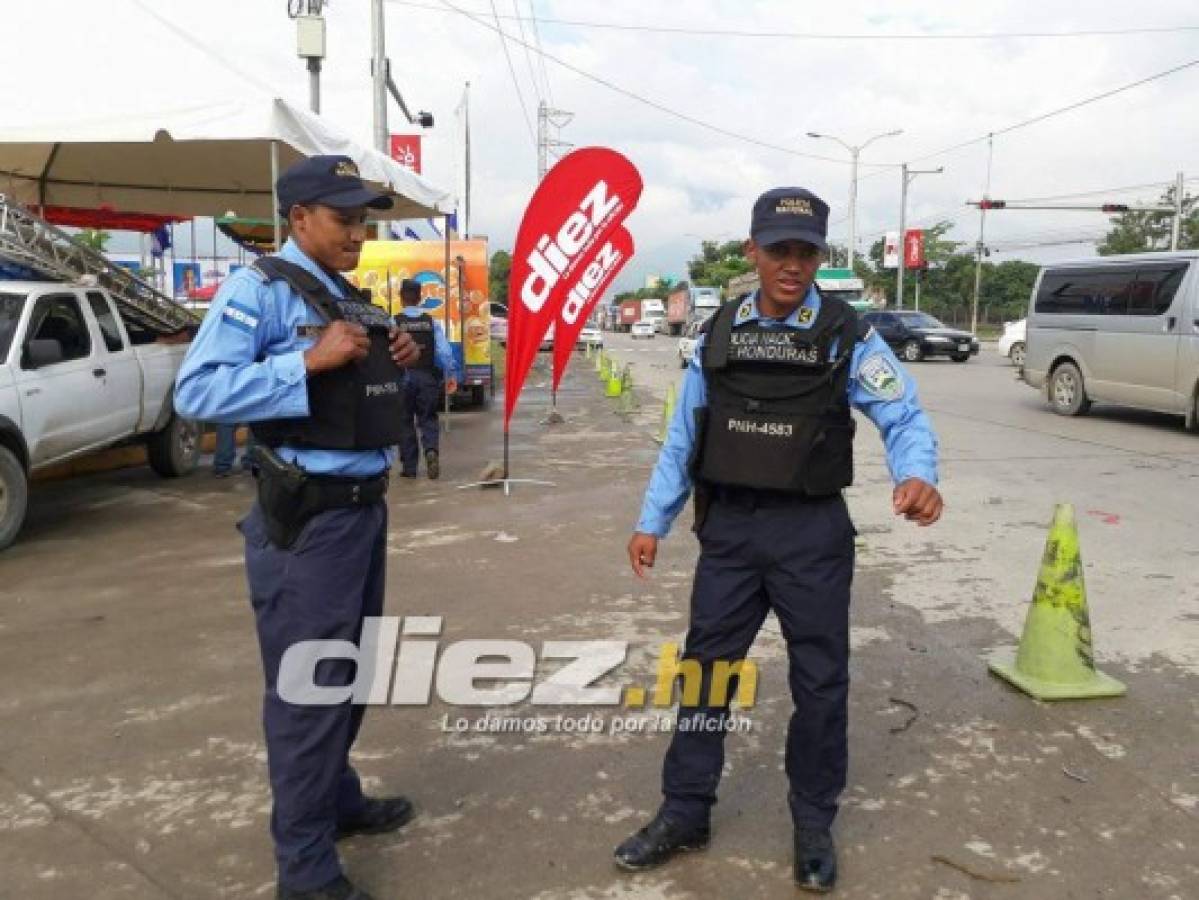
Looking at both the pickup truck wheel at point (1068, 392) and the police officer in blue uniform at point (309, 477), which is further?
the pickup truck wheel at point (1068, 392)

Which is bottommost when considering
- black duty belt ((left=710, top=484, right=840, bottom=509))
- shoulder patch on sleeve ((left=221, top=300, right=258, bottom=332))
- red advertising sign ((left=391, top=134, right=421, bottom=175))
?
black duty belt ((left=710, top=484, right=840, bottom=509))

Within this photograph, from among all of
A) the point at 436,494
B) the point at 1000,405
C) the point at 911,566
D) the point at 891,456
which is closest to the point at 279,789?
the point at 891,456

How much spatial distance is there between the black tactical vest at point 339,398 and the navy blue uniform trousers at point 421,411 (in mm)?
6050

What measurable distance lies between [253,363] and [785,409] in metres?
1.36

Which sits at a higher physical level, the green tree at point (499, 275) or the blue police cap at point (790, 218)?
the green tree at point (499, 275)

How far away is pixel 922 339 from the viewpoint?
2525cm

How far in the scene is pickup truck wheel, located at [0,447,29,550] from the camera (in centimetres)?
612

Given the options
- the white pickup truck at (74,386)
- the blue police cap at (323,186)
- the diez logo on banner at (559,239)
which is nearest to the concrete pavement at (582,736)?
the white pickup truck at (74,386)

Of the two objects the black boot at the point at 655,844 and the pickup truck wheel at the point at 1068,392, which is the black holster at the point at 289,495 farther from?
the pickup truck wheel at the point at 1068,392

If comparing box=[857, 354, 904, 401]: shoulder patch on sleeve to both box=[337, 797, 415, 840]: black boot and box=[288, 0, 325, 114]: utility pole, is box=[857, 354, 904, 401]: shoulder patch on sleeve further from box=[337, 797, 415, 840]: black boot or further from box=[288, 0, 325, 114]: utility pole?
box=[288, 0, 325, 114]: utility pole

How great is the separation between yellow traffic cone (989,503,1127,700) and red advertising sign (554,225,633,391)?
4881 millimetres

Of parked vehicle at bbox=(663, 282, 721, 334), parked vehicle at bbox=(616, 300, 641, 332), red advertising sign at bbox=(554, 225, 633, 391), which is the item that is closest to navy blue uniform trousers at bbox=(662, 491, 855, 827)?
red advertising sign at bbox=(554, 225, 633, 391)

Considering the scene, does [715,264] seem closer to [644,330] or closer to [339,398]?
[644,330]

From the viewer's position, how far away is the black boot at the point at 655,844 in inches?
105
